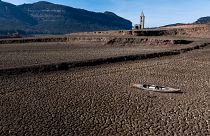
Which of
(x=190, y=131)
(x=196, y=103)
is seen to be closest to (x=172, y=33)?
(x=196, y=103)

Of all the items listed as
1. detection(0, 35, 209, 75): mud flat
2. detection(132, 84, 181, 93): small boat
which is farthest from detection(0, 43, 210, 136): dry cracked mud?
detection(0, 35, 209, 75): mud flat

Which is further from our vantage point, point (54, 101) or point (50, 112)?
point (54, 101)

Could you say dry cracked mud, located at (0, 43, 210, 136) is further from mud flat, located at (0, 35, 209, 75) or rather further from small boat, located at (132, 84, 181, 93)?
mud flat, located at (0, 35, 209, 75)

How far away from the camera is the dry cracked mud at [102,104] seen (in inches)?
376

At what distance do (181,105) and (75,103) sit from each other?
10.2 ft

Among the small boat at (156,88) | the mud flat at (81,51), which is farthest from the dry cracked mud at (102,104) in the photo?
the mud flat at (81,51)

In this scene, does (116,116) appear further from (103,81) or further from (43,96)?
(103,81)

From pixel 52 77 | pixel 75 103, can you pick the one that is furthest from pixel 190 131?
pixel 52 77

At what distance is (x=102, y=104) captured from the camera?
11.7 m

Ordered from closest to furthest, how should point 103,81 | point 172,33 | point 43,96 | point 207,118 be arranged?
1. point 207,118
2. point 43,96
3. point 103,81
4. point 172,33

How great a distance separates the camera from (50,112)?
10.7 meters

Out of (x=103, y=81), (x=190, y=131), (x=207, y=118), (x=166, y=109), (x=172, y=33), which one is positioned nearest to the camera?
(x=190, y=131)

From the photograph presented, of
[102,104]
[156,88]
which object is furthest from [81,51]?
[102,104]

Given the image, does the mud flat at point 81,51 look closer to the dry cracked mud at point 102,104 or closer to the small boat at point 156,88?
the dry cracked mud at point 102,104
